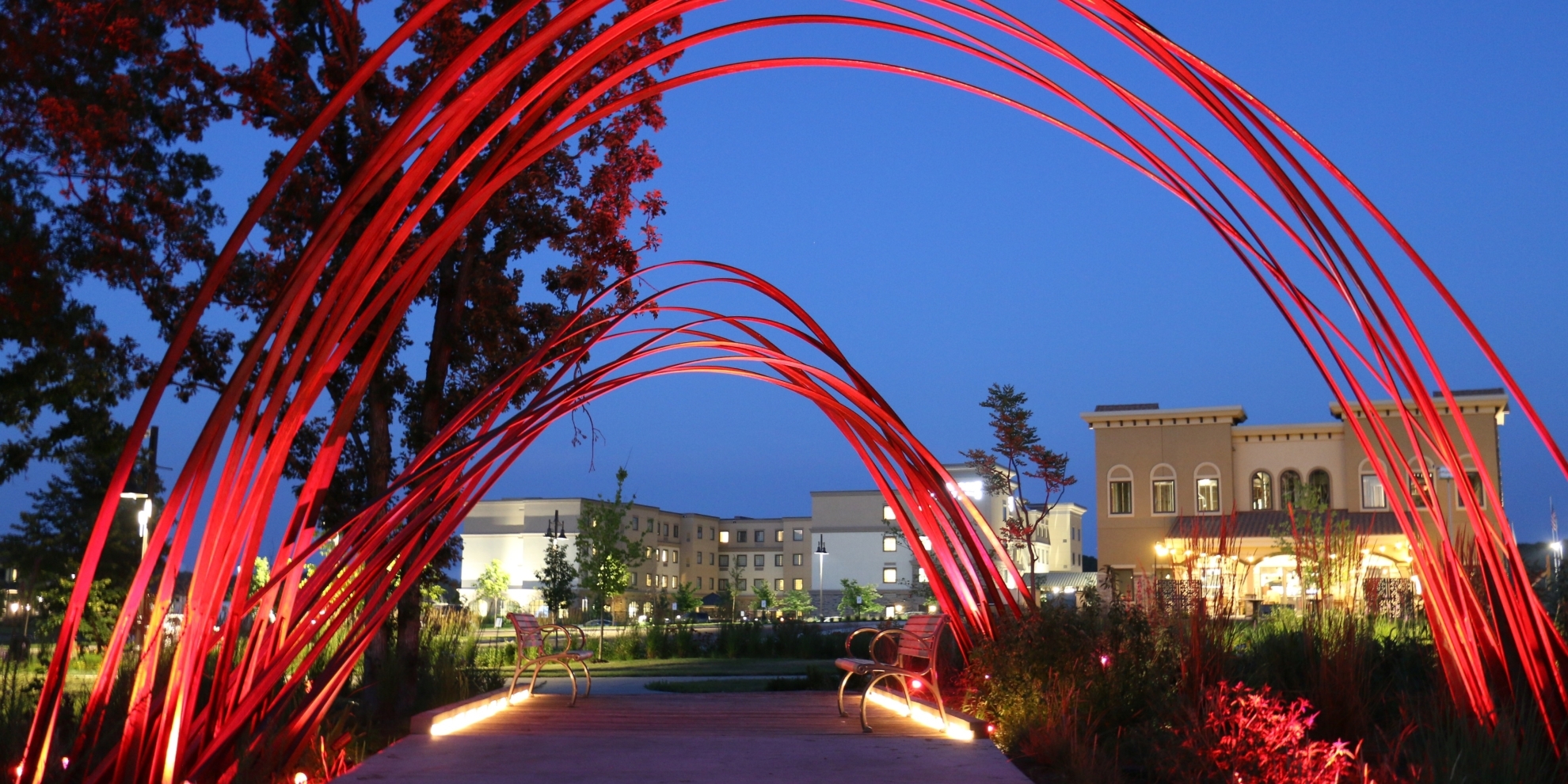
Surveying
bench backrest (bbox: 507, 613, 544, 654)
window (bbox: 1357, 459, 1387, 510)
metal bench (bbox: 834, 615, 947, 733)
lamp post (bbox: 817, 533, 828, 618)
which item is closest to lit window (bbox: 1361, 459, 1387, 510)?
window (bbox: 1357, 459, 1387, 510)

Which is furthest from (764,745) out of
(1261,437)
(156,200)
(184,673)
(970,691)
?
(1261,437)

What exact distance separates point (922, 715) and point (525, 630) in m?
3.45

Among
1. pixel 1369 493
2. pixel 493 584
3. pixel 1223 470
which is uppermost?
pixel 1223 470

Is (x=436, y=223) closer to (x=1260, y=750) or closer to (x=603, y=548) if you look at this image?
(x=1260, y=750)

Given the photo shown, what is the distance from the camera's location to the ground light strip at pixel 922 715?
25.4 ft

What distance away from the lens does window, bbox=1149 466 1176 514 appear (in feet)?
135

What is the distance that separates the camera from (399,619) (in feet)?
32.4

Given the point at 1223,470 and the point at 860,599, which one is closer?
the point at 1223,470

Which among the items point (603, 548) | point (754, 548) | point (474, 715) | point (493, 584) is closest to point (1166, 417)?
point (603, 548)

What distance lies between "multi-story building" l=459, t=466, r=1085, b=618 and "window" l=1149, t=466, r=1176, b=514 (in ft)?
62.2

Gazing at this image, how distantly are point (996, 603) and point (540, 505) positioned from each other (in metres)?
63.1

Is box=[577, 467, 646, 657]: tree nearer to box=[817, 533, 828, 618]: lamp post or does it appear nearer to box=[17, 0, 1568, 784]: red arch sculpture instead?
box=[817, 533, 828, 618]: lamp post

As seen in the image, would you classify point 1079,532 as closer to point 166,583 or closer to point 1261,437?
point 1261,437

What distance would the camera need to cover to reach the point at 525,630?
10234mm
